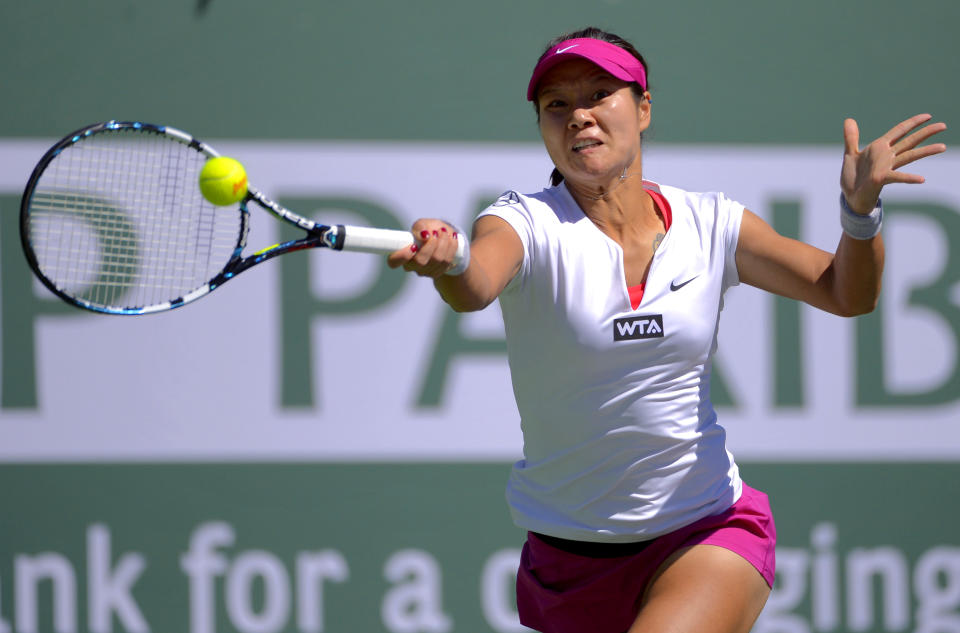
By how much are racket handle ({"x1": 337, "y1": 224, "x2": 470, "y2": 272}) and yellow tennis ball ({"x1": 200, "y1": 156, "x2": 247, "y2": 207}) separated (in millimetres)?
184

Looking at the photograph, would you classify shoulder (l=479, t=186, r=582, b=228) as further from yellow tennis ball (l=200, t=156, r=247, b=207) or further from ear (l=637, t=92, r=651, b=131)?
yellow tennis ball (l=200, t=156, r=247, b=207)

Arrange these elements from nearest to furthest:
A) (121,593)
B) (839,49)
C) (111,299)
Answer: (111,299) → (121,593) → (839,49)

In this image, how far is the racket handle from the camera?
5.24 feet

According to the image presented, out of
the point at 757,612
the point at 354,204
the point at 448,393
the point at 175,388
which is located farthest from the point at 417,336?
the point at 757,612

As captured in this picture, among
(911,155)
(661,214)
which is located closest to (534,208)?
(661,214)

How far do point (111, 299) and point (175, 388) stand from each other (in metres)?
0.36

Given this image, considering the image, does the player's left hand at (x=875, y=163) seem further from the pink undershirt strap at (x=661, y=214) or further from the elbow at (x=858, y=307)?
the pink undershirt strap at (x=661, y=214)

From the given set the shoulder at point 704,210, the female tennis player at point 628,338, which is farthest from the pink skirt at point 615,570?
the shoulder at point 704,210

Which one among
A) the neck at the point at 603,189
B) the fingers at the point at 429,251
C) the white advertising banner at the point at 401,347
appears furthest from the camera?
the white advertising banner at the point at 401,347

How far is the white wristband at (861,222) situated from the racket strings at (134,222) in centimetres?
146

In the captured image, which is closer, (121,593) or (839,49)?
(121,593)

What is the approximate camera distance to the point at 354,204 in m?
3.24

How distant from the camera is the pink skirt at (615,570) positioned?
6.28 feet

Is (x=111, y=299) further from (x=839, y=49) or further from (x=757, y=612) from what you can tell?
(x=839, y=49)
